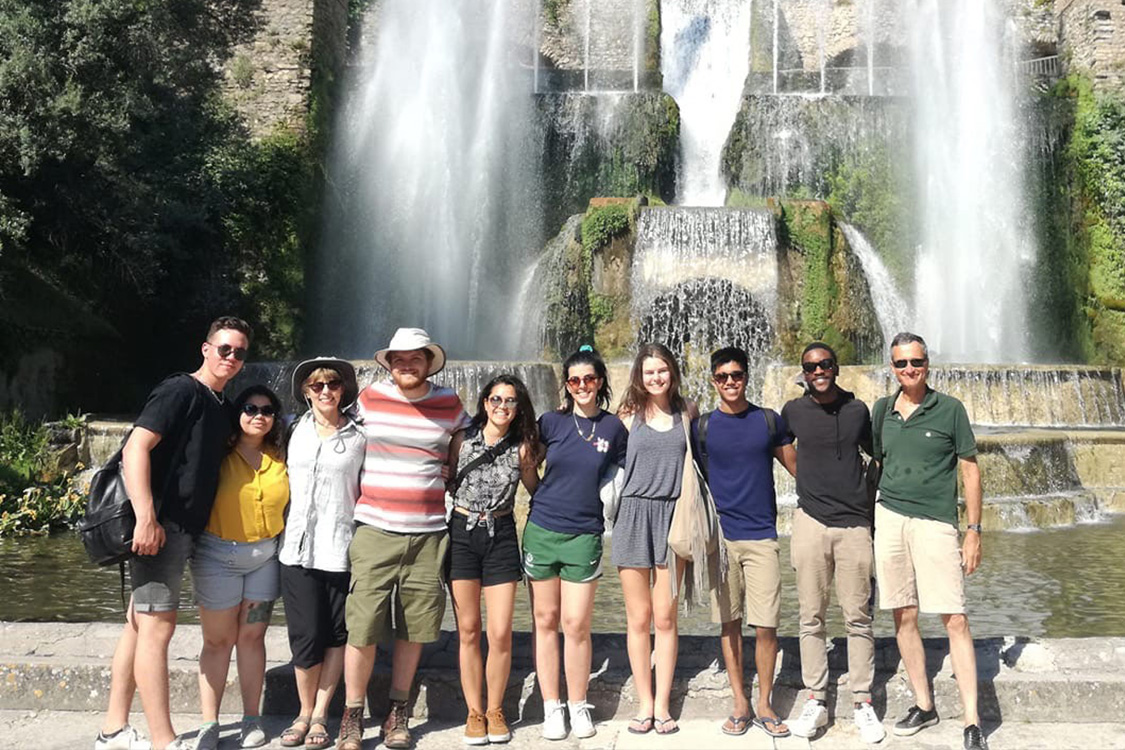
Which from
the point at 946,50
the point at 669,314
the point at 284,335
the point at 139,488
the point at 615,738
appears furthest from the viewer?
the point at 946,50

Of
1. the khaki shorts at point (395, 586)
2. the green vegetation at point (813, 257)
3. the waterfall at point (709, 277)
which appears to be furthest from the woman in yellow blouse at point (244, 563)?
the green vegetation at point (813, 257)

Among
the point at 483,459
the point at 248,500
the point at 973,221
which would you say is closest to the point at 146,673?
the point at 248,500

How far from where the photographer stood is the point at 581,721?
133 inches

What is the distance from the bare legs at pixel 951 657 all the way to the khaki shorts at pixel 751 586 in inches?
18.9

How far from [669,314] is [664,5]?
23655 millimetres

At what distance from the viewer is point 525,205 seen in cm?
2008

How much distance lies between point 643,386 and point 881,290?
1555cm

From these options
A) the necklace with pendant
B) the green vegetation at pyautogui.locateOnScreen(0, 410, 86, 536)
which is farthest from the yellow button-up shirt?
the green vegetation at pyautogui.locateOnScreen(0, 410, 86, 536)

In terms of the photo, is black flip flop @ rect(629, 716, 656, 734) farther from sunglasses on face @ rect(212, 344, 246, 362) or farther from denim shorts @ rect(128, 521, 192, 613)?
sunglasses on face @ rect(212, 344, 246, 362)

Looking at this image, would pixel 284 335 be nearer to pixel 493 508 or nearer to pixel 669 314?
pixel 669 314

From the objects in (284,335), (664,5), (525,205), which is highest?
(664,5)

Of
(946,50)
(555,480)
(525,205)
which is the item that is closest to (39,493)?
(555,480)

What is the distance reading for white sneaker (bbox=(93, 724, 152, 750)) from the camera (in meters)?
3.11

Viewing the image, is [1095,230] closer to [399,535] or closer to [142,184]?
[142,184]
